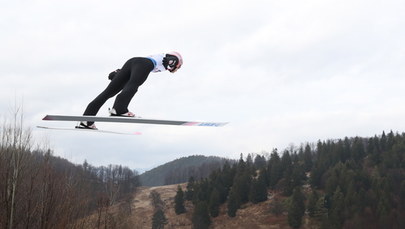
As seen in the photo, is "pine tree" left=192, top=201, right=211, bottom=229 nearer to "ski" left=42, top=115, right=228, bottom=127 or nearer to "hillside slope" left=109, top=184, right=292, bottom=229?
"hillside slope" left=109, top=184, right=292, bottom=229

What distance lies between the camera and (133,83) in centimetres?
645

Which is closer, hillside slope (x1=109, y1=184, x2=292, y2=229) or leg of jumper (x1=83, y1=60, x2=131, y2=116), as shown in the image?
leg of jumper (x1=83, y1=60, x2=131, y2=116)

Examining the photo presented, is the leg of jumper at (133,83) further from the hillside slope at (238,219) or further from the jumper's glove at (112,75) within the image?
the hillside slope at (238,219)

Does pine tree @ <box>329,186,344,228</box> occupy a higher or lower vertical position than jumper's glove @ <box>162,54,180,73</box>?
lower

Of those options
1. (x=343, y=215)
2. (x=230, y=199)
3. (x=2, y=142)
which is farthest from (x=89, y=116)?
(x=230, y=199)

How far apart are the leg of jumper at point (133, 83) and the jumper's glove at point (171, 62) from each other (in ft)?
0.93

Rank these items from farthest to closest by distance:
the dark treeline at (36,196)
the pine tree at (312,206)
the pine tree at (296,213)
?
the pine tree at (312,206), the pine tree at (296,213), the dark treeline at (36,196)

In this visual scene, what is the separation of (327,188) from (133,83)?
108964 millimetres

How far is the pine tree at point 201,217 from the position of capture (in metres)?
107

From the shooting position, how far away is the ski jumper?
6.44 m

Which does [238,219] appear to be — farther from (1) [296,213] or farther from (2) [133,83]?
(2) [133,83]

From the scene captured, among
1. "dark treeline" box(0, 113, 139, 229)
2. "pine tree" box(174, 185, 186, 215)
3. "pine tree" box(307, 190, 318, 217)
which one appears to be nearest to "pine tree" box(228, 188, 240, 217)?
"pine tree" box(174, 185, 186, 215)

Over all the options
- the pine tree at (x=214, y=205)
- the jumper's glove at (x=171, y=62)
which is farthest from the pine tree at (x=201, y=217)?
the jumper's glove at (x=171, y=62)

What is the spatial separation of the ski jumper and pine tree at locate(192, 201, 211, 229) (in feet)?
342
